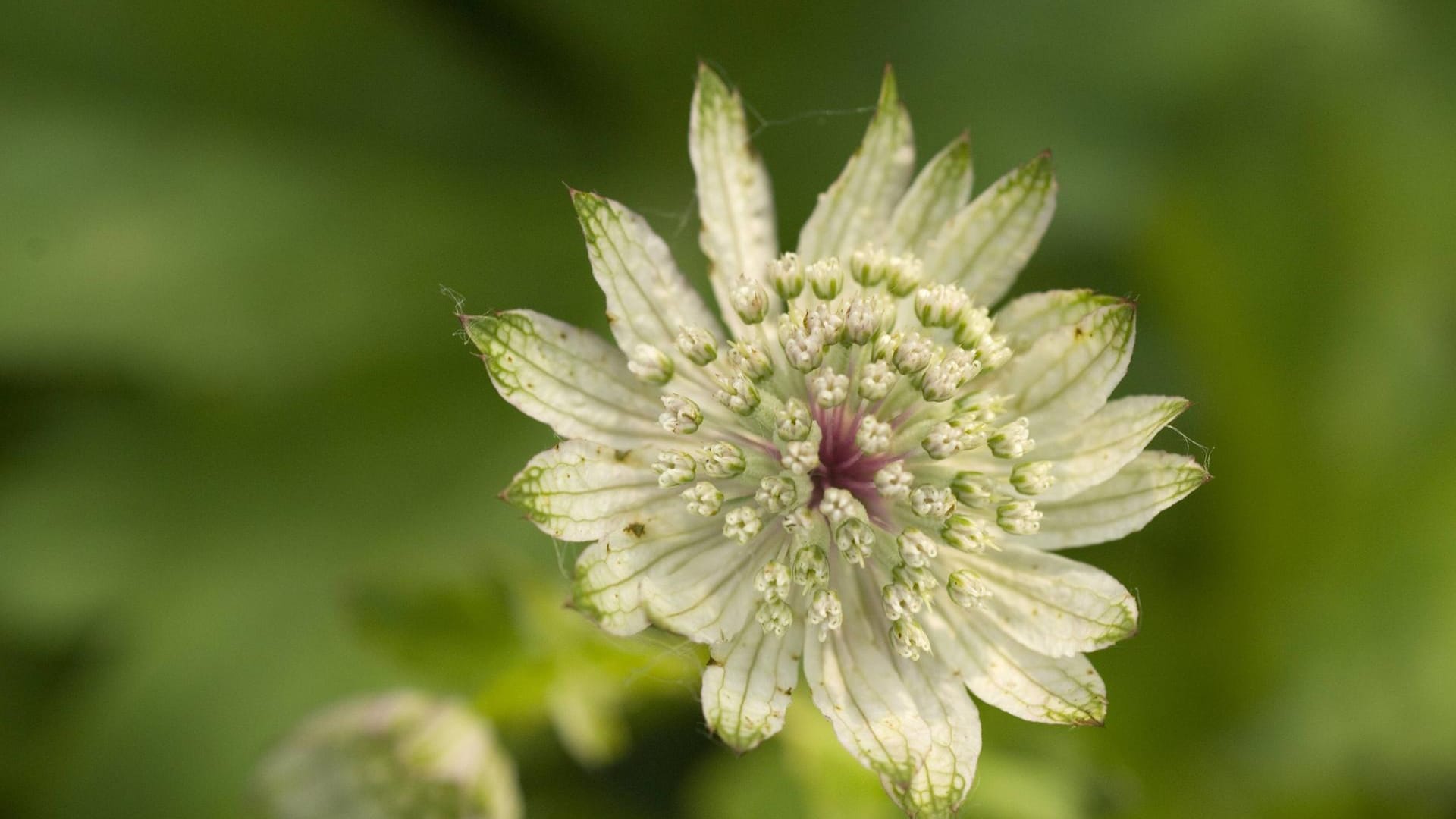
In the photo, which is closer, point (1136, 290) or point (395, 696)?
point (395, 696)

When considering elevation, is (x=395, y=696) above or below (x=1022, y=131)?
below

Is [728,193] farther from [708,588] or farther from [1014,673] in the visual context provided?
[1014,673]

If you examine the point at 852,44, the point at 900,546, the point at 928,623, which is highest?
the point at 852,44

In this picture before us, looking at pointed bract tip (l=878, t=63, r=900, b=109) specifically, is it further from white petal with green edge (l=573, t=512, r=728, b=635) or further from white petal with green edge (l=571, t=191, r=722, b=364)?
white petal with green edge (l=573, t=512, r=728, b=635)

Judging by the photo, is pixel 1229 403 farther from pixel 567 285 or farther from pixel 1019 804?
pixel 567 285

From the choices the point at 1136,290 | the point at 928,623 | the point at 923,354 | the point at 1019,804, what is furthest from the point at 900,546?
the point at 1136,290

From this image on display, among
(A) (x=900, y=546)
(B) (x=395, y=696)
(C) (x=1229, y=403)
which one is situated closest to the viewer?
(A) (x=900, y=546)

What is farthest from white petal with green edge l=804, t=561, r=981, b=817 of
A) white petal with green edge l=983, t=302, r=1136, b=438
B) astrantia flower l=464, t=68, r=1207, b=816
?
white petal with green edge l=983, t=302, r=1136, b=438
